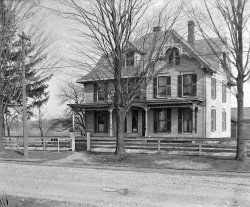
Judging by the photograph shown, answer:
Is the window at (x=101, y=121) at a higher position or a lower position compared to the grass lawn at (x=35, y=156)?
higher

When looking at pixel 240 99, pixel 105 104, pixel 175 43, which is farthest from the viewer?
pixel 105 104

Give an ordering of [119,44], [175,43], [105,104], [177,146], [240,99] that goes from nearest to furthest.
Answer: [240,99]
[119,44]
[177,146]
[175,43]
[105,104]

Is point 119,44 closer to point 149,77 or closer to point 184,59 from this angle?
point 149,77

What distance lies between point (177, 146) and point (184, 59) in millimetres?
9830

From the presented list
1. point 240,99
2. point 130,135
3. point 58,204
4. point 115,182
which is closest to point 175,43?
point 130,135

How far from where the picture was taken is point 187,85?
2708cm

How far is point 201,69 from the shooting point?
86.8 ft

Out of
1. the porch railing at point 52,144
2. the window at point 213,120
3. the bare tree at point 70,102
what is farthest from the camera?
the bare tree at point 70,102

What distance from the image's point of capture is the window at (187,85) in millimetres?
26812

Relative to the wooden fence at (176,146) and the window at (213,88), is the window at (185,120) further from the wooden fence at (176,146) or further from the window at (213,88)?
the wooden fence at (176,146)

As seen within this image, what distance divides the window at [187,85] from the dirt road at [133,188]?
14.4 meters

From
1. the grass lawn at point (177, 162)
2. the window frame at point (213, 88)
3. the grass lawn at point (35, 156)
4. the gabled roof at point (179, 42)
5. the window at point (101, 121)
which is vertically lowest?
the grass lawn at point (35, 156)

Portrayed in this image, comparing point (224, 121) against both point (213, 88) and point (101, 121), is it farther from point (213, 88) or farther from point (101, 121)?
point (101, 121)

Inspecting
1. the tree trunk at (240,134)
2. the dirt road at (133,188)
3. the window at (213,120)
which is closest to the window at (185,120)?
the window at (213,120)
